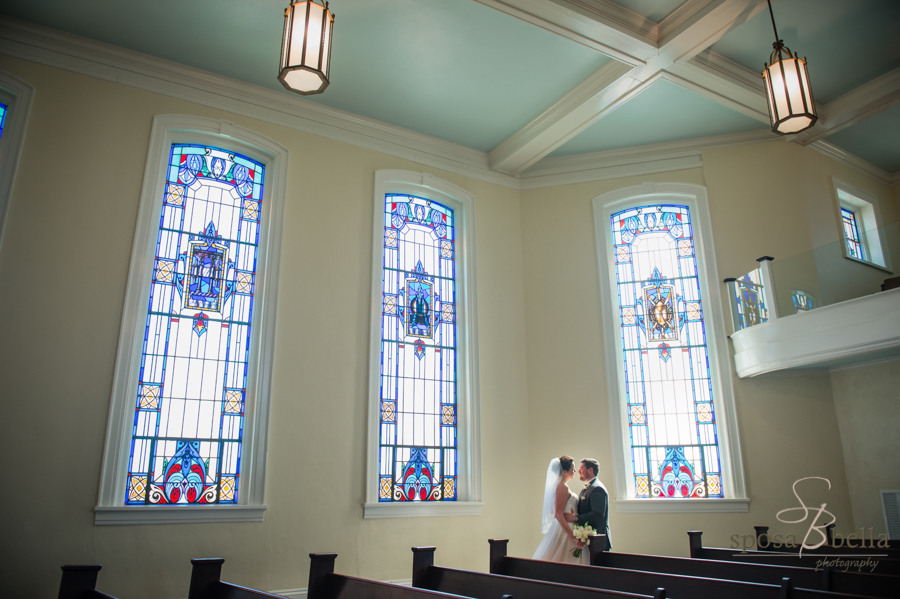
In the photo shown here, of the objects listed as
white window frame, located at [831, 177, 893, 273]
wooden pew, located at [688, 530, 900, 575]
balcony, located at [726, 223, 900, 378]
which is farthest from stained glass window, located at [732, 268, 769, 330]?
wooden pew, located at [688, 530, 900, 575]

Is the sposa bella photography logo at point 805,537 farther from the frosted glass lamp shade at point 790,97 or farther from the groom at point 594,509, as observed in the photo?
the frosted glass lamp shade at point 790,97

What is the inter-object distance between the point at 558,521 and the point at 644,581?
213 centimetres

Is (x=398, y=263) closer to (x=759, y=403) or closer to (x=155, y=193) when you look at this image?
(x=155, y=193)

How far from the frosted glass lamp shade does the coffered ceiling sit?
1313 millimetres

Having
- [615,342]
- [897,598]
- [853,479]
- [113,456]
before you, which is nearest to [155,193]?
[113,456]

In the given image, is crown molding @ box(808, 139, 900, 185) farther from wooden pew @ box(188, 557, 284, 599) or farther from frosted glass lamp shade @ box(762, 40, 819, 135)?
wooden pew @ box(188, 557, 284, 599)

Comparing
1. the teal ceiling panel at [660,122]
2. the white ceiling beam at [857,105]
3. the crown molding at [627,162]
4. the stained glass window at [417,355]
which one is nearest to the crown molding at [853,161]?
the white ceiling beam at [857,105]

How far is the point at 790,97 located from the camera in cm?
450

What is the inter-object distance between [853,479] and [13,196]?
8492 mm

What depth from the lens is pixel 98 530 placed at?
512 cm

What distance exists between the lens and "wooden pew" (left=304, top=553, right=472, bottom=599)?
3.40 metres

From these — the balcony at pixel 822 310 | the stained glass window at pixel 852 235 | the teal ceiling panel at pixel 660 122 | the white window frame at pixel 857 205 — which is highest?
the teal ceiling panel at pixel 660 122

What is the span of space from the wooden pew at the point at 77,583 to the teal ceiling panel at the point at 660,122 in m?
6.53

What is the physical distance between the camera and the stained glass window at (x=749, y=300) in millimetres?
6676
